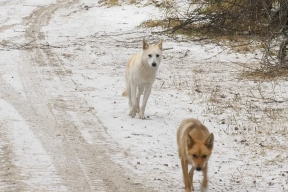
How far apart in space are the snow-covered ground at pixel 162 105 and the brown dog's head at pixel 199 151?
Result: 0.84 m

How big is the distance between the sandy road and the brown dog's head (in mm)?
977

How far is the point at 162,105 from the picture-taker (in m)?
12.2

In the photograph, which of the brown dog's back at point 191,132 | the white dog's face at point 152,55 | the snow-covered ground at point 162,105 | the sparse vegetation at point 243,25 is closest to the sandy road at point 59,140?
the snow-covered ground at point 162,105

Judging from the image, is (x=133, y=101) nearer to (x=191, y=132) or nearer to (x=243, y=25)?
(x=191, y=132)

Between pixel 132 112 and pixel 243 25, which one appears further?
pixel 243 25

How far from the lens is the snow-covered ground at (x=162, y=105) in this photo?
8031 mm

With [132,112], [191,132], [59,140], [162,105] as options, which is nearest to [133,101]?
[132,112]

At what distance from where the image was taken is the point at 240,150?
9031 mm

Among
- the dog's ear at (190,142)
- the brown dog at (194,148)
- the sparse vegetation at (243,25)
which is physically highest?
the dog's ear at (190,142)

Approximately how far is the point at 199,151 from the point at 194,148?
7cm

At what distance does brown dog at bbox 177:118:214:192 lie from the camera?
6571mm

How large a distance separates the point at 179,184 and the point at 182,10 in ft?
56.5

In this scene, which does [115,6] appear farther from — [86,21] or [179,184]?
[179,184]

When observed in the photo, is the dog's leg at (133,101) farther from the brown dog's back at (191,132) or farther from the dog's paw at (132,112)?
the brown dog's back at (191,132)
